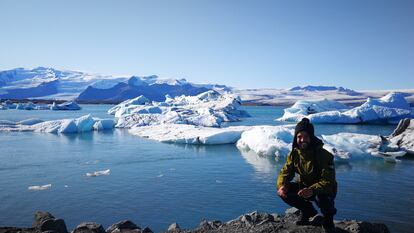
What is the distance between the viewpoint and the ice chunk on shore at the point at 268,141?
39.7ft

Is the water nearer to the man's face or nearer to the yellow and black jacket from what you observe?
the yellow and black jacket

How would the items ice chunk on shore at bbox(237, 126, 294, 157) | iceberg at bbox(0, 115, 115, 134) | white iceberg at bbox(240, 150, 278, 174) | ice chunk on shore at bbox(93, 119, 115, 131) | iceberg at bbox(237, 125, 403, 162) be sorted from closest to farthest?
white iceberg at bbox(240, 150, 278, 174) → iceberg at bbox(237, 125, 403, 162) → ice chunk on shore at bbox(237, 126, 294, 157) → iceberg at bbox(0, 115, 115, 134) → ice chunk on shore at bbox(93, 119, 115, 131)

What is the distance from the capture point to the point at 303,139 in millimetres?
3307

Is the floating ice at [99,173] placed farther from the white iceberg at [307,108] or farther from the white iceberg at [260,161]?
the white iceberg at [307,108]

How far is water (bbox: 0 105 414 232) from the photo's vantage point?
6.36 metres

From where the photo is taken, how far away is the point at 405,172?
1002 centimetres

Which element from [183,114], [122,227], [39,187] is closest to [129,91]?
[183,114]

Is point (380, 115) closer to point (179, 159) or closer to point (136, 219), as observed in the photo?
point (179, 159)

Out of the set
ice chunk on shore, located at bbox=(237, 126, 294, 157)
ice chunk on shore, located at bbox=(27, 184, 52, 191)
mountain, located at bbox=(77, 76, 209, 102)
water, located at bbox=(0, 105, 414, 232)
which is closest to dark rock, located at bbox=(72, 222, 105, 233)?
water, located at bbox=(0, 105, 414, 232)

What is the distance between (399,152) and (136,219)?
30.9ft

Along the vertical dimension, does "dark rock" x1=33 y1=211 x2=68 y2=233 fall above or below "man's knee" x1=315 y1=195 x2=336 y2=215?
below

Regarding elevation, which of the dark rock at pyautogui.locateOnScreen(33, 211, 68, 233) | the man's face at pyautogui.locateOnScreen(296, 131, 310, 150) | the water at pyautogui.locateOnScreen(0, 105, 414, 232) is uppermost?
the man's face at pyautogui.locateOnScreen(296, 131, 310, 150)

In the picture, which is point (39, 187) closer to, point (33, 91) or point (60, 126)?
point (60, 126)

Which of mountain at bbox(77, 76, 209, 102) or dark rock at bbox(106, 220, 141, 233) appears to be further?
mountain at bbox(77, 76, 209, 102)
